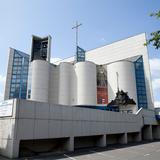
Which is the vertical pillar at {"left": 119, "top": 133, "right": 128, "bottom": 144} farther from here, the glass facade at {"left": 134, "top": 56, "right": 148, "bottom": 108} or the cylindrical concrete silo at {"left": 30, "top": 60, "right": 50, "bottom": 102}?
the cylindrical concrete silo at {"left": 30, "top": 60, "right": 50, "bottom": 102}

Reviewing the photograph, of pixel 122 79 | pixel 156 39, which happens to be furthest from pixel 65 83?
pixel 156 39

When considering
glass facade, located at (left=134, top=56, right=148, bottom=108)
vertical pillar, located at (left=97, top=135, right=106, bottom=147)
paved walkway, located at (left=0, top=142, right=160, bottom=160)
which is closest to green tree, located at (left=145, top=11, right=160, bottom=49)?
paved walkway, located at (left=0, top=142, right=160, bottom=160)

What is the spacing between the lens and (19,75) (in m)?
47.2

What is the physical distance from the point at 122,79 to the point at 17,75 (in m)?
27.0

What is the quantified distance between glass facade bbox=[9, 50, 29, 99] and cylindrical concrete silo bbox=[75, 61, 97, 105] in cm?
1366

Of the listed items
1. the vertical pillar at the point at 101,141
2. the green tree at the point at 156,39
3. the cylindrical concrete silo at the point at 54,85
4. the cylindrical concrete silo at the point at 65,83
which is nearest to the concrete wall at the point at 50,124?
the vertical pillar at the point at 101,141

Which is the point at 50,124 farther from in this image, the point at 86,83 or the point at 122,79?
the point at 122,79

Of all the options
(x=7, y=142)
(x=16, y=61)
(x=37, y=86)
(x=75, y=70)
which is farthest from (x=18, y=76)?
(x=7, y=142)

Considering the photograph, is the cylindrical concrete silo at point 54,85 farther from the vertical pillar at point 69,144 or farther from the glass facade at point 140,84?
the vertical pillar at point 69,144

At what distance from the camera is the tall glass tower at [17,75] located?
45.6 m

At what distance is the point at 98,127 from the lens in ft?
72.5

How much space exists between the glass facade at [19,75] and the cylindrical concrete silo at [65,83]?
9.06 meters

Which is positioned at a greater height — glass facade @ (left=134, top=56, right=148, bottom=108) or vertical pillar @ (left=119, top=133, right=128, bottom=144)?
glass facade @ (left=134, top=56, right=148, bottom=108)

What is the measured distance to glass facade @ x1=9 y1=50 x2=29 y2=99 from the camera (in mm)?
45375
